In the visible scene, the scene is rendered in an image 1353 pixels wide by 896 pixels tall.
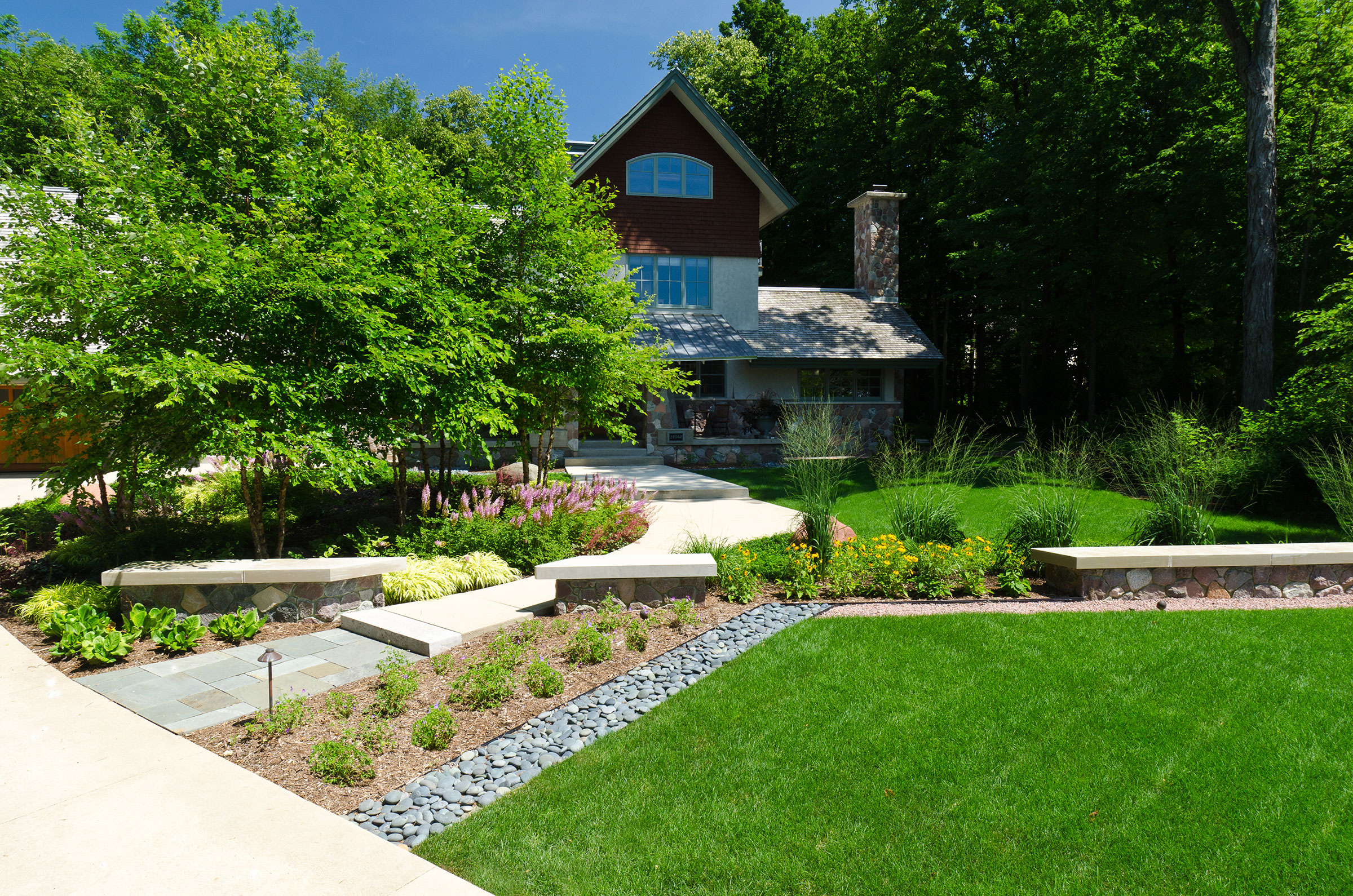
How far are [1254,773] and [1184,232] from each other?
1794 cm

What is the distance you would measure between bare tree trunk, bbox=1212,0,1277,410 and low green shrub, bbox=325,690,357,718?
15.1 meters

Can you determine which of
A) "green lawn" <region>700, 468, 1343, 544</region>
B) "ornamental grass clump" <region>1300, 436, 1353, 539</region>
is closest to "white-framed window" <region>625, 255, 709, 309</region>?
"green lawn" <region>700, 468, 1343, 544</region>

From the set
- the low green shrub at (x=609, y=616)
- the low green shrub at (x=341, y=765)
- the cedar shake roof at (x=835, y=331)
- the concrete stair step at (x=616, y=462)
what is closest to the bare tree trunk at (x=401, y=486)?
the low green shrub at (x=609, y=616)

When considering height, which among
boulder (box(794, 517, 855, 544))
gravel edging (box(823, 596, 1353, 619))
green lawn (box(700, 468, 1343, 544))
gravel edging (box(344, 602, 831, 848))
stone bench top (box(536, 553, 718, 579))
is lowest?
gravel edging (box(344, 602, 831, 848))

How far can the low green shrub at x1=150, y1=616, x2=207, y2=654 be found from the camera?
5168 millimetres

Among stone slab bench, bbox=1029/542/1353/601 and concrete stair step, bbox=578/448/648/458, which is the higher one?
concrete stair step, bbox=578/448/648/458

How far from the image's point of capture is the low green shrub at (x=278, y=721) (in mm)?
3879

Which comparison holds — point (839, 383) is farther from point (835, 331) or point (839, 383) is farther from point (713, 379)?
point (713, 379)

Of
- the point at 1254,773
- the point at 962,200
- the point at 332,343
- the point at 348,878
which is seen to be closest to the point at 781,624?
the point at 1254,773

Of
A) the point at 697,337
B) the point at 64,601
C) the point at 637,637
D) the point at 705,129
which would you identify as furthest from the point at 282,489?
the point at 705,129

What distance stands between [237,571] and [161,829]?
306 centimetres

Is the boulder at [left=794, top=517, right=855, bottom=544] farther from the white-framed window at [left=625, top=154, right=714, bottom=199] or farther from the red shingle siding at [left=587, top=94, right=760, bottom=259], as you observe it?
the white-framed window at [left=625, top=154, right=714, bottom=199]

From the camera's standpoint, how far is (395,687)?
4.16 meters

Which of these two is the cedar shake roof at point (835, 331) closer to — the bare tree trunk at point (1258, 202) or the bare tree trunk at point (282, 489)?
the bare tree trunk at point (1258, 202)
